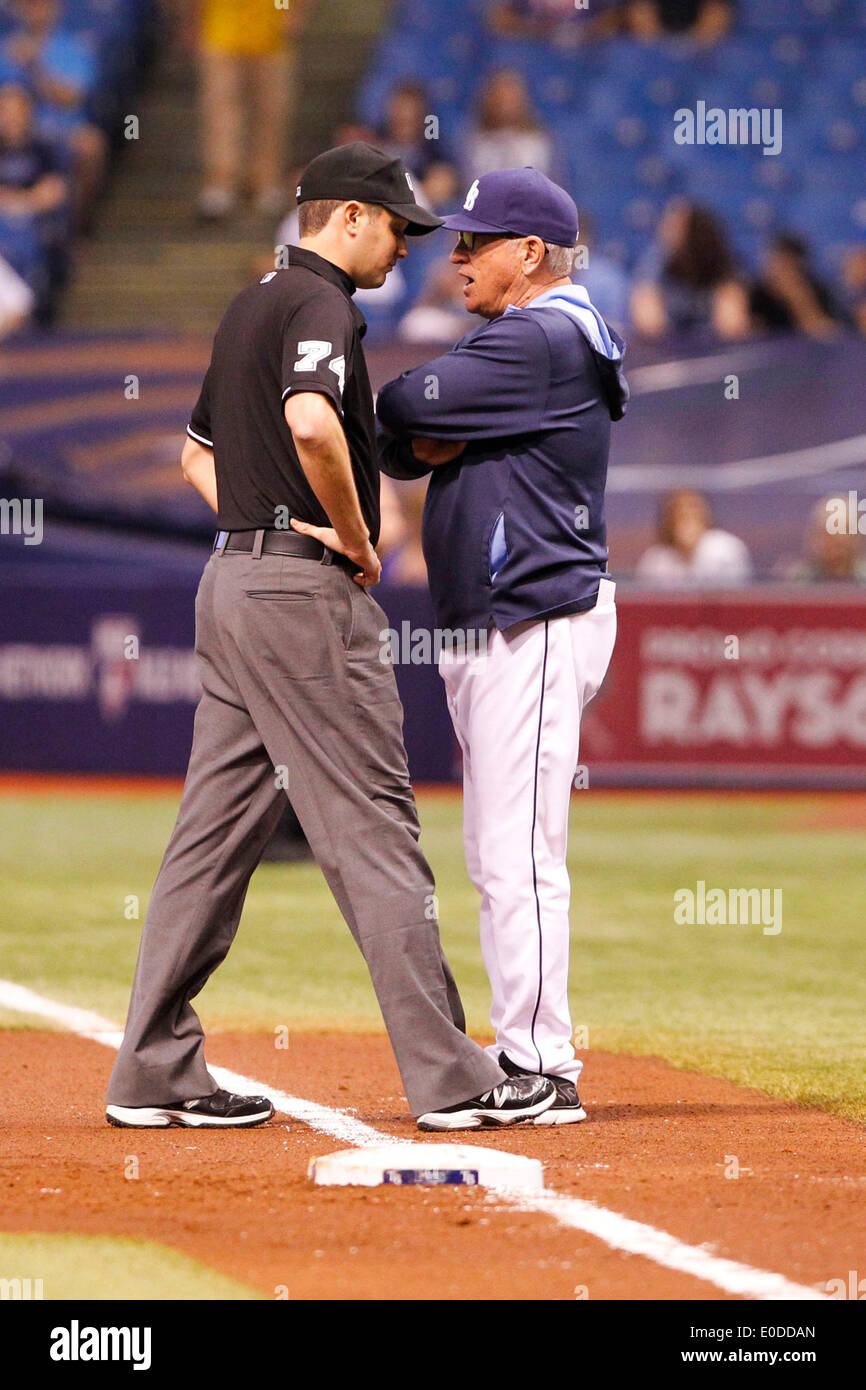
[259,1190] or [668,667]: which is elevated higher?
[668,667]

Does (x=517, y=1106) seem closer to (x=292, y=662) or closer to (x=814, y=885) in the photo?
(x=292, y=662)

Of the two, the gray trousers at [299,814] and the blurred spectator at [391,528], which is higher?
the blurred spectator at [391,528]

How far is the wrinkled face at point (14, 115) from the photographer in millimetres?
16656

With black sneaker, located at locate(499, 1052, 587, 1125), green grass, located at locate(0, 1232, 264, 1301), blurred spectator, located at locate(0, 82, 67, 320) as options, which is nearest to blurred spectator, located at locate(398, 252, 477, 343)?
blurred spectator, located at locate(0, 82, 67, 320)

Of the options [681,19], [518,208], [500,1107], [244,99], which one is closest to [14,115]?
[244,99]

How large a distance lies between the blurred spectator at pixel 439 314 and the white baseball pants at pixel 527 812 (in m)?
10.3

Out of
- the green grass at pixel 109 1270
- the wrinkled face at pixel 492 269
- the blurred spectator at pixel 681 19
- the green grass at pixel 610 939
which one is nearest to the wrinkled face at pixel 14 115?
the blurred spectator at pixel 681 19

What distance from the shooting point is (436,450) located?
5.21 m

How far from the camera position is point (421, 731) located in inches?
537

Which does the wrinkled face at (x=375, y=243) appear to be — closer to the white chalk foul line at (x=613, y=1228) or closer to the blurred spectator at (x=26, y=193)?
the white chalk foul line at (x=613, y=1228)

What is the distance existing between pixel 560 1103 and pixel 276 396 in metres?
1.94

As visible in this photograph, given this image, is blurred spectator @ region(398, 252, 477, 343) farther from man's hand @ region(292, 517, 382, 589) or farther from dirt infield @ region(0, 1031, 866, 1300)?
man's hand @ region(292, 517, 382, 589)

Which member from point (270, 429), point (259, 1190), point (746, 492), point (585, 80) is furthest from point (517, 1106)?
point (585, 80)

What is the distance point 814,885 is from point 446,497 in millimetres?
5551
